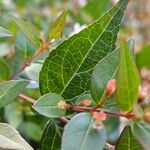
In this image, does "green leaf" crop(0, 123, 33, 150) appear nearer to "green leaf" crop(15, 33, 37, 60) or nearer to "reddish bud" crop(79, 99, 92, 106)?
"reddish bud" crop(79, 99, 92, 106)

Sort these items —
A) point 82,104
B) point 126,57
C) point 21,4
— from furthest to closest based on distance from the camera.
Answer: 1. point 21,4
2. point 82,104
3. point 126,57

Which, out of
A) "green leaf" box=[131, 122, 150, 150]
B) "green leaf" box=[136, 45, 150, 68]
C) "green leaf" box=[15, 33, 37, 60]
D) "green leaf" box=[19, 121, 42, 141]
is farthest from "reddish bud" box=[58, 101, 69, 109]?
"green leaf" box=[136, 45, 150, 68]

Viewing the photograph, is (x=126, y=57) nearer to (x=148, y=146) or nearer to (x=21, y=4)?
(x=148, y=146)

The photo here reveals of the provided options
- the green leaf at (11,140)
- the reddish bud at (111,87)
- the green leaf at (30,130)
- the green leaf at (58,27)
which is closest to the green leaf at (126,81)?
the reddish bud at (111,87)

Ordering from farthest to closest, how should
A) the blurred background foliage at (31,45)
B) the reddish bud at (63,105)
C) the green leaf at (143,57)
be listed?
the green leaf at (143,57)
the blurred background foliage at (31,45)
the reddish bud at (63,105)

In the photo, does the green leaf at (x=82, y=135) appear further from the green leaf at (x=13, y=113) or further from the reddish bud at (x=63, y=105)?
the green leaf at (x=13, y=113)

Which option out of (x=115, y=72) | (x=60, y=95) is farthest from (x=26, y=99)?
(x=115, y=72)
